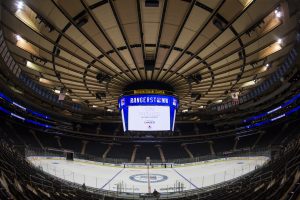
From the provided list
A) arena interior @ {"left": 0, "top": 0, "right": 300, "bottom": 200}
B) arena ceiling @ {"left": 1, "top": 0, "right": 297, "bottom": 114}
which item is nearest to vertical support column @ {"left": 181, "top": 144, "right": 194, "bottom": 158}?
arena interior @ {"left": 0, "top": 0, "right": 300, "bottom": 200}

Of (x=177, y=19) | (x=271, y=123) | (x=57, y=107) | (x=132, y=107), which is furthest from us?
(x=271, y=123)

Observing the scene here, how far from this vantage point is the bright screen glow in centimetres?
2423

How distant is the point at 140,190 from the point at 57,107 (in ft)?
82.3

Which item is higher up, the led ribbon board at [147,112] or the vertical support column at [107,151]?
the led ribbon board at [147,112]

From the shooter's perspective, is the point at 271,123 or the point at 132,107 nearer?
the point at 132,107

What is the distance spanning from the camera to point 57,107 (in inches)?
1593

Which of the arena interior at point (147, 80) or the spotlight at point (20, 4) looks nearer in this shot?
the spotlight at point (20, 4)

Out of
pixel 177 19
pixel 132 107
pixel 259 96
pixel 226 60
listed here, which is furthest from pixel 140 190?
pixel 259 96

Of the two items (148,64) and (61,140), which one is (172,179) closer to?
(148,64)

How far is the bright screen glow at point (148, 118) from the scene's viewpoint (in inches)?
954

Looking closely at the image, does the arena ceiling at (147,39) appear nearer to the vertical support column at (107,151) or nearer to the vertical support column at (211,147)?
the vertical support column at (107,151)

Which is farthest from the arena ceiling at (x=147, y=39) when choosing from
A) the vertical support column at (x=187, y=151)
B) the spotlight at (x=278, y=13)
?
the vertical support column at (x=187, y=151)

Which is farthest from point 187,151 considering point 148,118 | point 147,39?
point 147,39

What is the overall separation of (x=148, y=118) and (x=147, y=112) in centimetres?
55
